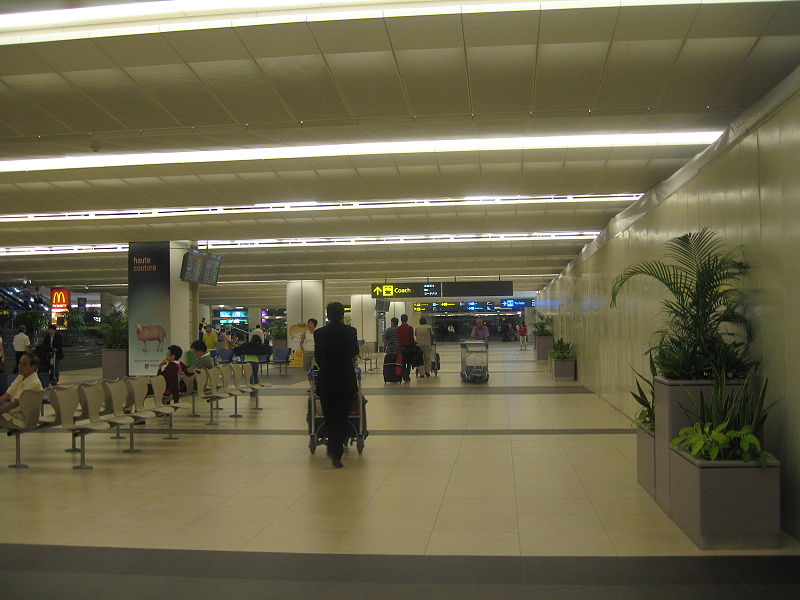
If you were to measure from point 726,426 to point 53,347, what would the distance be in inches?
700

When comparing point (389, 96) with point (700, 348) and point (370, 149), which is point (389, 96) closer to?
point (370, 149)

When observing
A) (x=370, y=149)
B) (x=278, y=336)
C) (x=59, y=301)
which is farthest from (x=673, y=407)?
(x=59, y=301)

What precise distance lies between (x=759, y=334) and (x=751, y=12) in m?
2.27

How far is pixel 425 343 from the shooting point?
2098 centimetres

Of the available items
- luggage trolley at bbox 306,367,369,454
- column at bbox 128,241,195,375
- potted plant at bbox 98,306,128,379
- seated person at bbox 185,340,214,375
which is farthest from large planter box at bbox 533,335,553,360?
luggage trolley at bbox 306,367,369,454

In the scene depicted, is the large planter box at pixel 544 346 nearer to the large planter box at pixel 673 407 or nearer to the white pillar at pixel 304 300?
the white pillar at pixel 304 300

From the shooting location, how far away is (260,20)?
208 inches

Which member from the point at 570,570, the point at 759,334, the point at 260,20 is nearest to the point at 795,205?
the point at 759,334

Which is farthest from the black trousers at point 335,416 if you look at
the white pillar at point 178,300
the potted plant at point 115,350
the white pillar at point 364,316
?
the white pillar at point 364,316

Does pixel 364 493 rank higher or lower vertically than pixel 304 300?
lower

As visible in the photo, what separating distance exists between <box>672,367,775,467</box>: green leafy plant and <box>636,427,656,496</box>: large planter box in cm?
70

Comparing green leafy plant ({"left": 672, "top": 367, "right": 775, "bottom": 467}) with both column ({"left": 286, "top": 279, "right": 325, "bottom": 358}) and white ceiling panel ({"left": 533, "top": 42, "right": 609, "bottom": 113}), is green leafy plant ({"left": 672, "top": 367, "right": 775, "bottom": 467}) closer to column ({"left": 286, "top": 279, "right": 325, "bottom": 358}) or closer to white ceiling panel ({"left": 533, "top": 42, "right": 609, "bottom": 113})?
white ceiling panel ({"left": 533, "top": 42, "right": 609, "bottom": 113})

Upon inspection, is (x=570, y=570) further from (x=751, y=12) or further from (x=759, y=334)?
(x=751, y=12)

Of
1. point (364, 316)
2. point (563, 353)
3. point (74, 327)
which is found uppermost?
point (364, 316)
